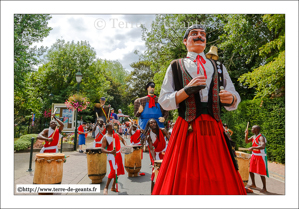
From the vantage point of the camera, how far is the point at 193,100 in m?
1.86

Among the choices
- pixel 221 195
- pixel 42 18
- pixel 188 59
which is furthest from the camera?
pixel 42 18

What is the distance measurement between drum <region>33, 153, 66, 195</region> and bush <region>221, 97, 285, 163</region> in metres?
4.81

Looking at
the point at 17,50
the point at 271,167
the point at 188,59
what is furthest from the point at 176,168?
the point at 271,167

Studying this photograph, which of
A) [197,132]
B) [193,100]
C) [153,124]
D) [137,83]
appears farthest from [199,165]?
[137,83]

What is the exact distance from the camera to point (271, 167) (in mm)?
6508

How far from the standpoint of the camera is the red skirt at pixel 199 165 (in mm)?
1646

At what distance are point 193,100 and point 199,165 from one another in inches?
23.5

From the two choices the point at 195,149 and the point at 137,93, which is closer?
the point at 195,149

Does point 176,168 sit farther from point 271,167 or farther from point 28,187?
point 271,167

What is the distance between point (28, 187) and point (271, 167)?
23.0 ft

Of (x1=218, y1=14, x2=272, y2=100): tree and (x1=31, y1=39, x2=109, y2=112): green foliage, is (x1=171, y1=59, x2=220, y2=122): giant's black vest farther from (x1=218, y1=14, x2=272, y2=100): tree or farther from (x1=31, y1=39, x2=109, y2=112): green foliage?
(x1=31, y1=39, x2=109, y2=112): green foliage

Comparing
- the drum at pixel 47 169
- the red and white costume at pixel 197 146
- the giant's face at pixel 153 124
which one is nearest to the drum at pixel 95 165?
A: the drum at pixel 47 169

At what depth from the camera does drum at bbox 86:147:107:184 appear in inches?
178

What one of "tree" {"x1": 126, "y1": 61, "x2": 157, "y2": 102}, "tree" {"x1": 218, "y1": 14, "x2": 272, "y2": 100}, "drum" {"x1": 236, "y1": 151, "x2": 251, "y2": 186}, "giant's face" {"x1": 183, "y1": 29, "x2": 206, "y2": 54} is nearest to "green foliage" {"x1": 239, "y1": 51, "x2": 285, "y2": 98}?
"tree" {"x1": 218, "y1": 14, "x2": 272, "y2": 100}
